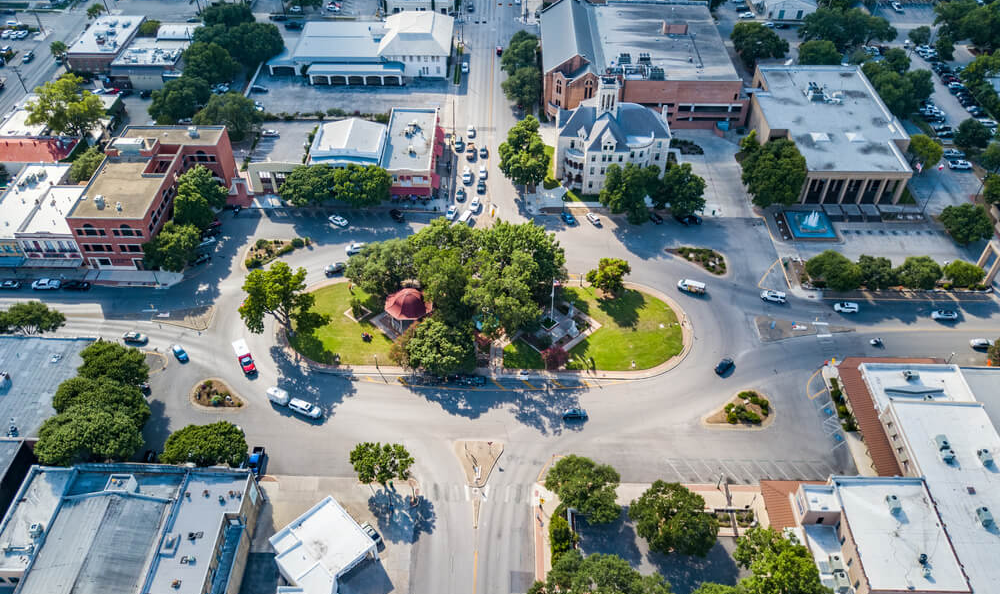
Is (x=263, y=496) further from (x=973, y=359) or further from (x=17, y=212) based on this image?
(x=973, y=359)

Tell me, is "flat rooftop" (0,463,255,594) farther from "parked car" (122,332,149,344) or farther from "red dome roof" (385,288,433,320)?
"red dome roof" (385,288,433,320)

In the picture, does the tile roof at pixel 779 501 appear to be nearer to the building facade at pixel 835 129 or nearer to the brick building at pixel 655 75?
the building facade at pixel 835 129

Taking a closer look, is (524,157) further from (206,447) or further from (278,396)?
(206,447)

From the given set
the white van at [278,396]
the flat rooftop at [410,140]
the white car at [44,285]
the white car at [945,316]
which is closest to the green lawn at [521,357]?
the white van at [278,396]

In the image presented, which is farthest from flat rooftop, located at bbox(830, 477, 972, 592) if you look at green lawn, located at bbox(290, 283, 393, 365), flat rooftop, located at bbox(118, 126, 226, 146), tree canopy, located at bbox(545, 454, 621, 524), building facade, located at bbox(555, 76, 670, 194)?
flat rooftop, located at bbox(118, 126, 226, 146)

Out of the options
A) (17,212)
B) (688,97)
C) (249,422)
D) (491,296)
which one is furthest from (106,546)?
(688,97)

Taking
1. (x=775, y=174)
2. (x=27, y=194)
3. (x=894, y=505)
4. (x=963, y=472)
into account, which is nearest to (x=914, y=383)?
(x=963, y=472)
